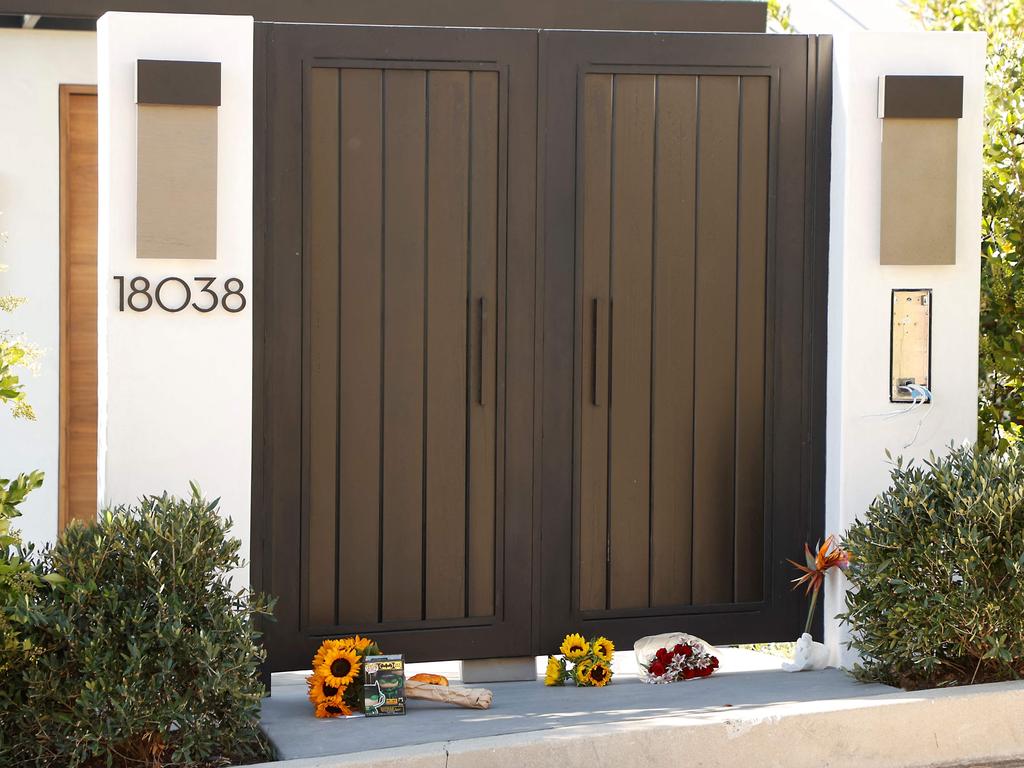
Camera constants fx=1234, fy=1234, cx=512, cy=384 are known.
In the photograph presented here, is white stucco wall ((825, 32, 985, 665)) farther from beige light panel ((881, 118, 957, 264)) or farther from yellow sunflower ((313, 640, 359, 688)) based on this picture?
yellow sunflower ((313, 640, 359, 688))

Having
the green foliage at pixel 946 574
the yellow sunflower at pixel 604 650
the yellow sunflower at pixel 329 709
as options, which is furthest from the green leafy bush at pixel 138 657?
the green foliage at pixel 946 574

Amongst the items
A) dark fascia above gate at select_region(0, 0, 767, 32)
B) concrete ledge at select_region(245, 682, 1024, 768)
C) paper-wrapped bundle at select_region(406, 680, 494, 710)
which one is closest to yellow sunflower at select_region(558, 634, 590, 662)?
paper-wrapped bundle at select_region(406, 680, 494, 710)

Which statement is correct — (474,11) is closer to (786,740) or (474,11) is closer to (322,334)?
(322,334)

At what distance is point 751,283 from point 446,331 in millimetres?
1318

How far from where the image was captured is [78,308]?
6.32 metres

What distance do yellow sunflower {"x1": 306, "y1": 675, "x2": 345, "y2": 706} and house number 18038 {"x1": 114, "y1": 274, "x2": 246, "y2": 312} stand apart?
140 centimetres

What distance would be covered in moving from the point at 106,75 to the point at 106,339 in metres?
0.96

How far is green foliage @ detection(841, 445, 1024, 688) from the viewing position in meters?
4.34

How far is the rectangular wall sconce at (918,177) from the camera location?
508 cm

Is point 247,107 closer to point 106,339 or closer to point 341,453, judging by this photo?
point 106,339

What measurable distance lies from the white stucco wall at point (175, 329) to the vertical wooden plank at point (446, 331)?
0.73 m

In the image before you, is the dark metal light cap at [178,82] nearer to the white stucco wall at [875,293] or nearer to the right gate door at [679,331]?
the right gate door at [679,331]

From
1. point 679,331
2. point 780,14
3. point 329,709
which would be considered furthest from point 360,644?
point 780,14

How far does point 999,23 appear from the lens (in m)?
6.36
